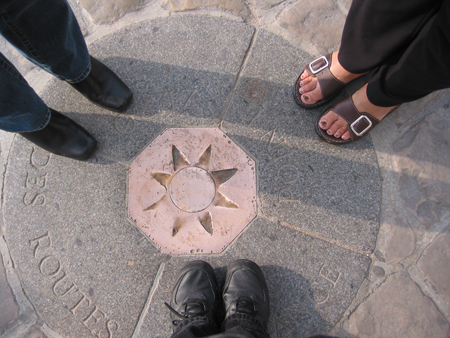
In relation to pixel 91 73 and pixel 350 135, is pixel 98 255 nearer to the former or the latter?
pixel 91 73

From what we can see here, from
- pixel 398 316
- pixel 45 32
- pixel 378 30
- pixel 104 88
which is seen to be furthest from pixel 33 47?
pixel 398 316

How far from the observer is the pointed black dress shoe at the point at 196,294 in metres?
1.54

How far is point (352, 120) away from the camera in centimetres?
166

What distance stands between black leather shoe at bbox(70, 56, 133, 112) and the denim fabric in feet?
0.47

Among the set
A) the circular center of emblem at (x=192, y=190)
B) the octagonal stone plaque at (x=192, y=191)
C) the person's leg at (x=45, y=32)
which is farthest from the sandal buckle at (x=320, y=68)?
the person's leg at (x=45, y=32)

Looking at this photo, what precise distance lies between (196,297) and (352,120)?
1.39 meters

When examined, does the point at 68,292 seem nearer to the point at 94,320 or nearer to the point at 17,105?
the point at 94,320

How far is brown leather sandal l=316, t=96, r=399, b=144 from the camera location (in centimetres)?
164

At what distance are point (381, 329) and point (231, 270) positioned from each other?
3.05 feet

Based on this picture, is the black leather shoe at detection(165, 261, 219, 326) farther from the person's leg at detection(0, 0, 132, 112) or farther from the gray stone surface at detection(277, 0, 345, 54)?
the gray stone surface at detection(277, 0, 345, 54)

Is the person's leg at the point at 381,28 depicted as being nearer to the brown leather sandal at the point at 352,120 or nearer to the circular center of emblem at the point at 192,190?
the brown leather sandal at the point at 352,120

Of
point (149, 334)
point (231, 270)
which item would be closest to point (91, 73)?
point (231, 270)

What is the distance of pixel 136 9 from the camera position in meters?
1.89

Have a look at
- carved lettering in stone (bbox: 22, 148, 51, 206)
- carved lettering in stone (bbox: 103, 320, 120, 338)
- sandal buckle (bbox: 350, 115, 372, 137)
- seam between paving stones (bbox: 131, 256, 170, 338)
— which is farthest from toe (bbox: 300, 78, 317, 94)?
carved lettering in stone (bbox: 103, 320, 120, 338)
